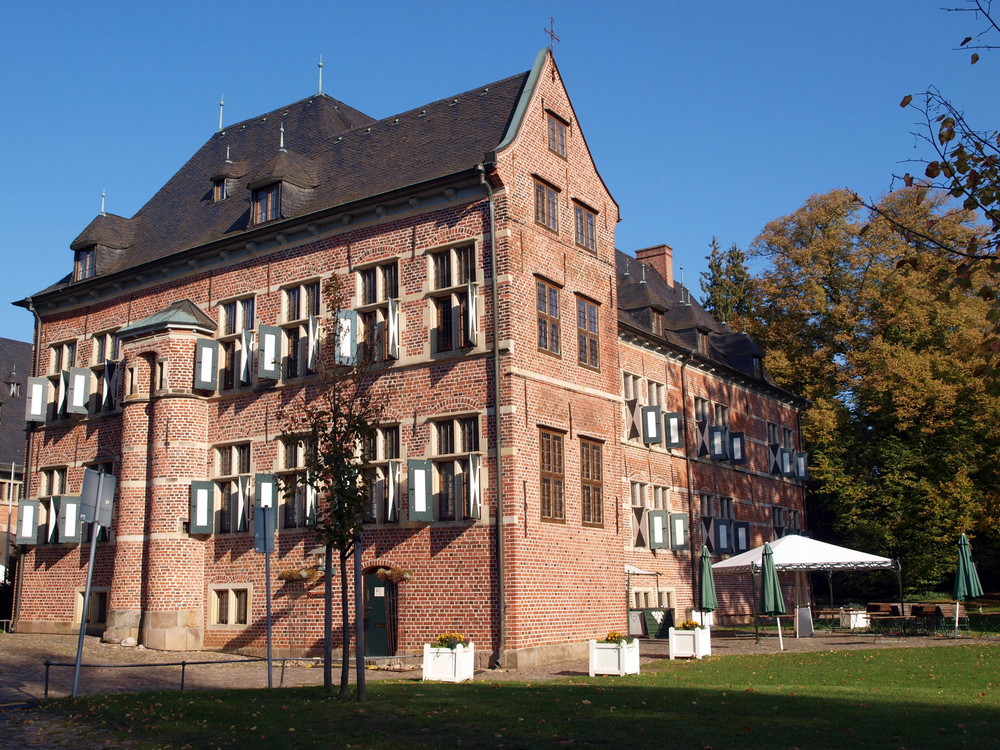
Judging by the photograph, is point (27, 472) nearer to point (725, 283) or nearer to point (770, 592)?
point (770, 592)

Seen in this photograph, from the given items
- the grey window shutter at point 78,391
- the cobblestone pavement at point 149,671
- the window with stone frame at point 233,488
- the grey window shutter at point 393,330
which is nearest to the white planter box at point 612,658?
the cobblestone pavement at point 149,671

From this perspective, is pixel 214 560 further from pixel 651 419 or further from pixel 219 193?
pixel 651 419

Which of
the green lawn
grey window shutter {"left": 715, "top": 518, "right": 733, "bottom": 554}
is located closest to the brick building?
grey window shutter {"left": 715, "top": 518, "right": 733, "bottom": 554}

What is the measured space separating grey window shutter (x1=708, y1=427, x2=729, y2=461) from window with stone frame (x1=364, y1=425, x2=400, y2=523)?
15382 mm

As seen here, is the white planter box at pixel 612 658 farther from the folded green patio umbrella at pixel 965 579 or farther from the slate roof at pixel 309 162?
the folded green patio umbrella at pixel 965 579

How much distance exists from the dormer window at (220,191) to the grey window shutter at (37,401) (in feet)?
22.8

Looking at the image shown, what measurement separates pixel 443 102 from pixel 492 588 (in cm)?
1213

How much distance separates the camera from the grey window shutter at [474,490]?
2006cm

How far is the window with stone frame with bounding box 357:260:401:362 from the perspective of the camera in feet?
72.3

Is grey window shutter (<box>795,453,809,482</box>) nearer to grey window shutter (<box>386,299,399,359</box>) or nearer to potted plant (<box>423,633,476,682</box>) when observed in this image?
grey window shutter (<box>386,299,399,359</box>)

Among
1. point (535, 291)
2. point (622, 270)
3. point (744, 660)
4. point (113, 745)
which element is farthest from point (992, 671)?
point (622, 270)

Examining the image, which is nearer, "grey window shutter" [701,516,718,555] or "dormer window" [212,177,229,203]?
"dormer window" [212,177,229,203]

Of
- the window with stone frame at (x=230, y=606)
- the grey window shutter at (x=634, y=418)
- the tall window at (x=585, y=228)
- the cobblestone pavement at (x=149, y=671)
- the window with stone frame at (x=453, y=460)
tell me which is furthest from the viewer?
the grey window shutter at (x=634, y=418)

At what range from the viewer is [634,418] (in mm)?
30250
